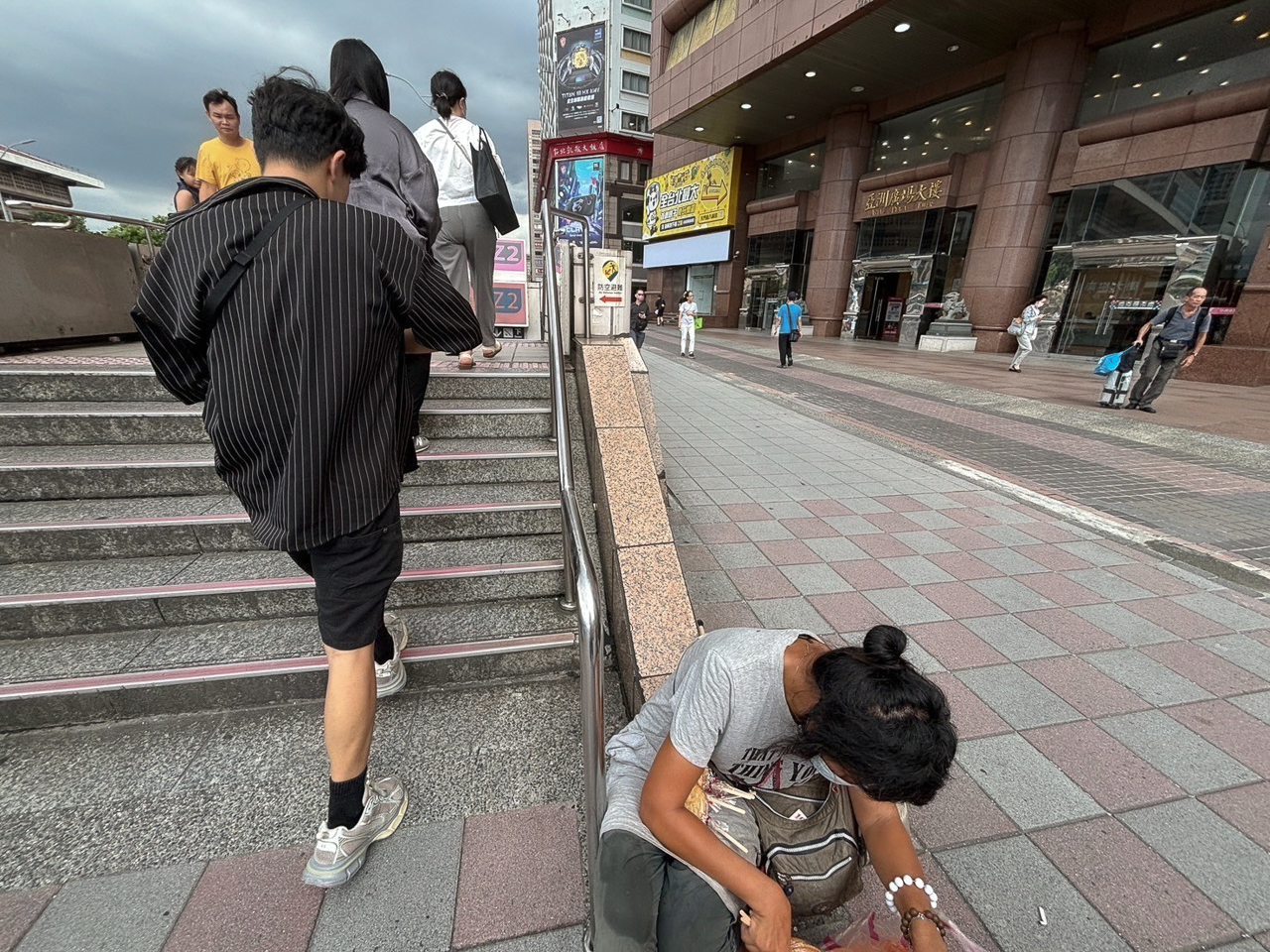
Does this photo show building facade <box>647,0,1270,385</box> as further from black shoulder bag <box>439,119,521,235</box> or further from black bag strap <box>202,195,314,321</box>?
black bag strap <box>202,195,314,321</box>

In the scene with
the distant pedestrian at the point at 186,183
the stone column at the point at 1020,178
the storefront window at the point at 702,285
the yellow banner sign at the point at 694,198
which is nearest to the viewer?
the distant pedestrian at the point at 186,183

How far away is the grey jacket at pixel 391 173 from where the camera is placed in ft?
8.18

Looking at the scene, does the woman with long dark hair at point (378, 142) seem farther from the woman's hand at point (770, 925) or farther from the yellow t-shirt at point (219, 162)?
the woman's hand at point (770, 925)

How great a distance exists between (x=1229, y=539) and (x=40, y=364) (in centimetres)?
842

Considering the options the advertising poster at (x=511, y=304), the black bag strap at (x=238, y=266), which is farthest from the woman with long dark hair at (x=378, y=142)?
the advertising poster at (x=511, y=304)

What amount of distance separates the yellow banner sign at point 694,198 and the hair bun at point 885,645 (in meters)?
25.7

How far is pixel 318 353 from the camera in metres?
1.23

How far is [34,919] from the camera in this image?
1344 mm

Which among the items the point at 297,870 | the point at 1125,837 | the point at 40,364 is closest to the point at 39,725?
the point at 297,870

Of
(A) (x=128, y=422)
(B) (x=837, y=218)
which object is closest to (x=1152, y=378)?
(A) (x=128, y=422)

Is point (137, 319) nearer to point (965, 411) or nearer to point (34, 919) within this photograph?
point (34, 919)

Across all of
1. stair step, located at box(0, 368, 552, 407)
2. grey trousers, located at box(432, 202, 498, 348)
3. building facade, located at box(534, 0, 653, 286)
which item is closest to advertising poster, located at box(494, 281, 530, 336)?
grey trousers, located at box(432, 202, 498, 348)

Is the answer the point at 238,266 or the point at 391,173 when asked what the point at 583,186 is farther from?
the point at 238,266

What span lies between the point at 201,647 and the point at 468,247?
2834 millimetres
